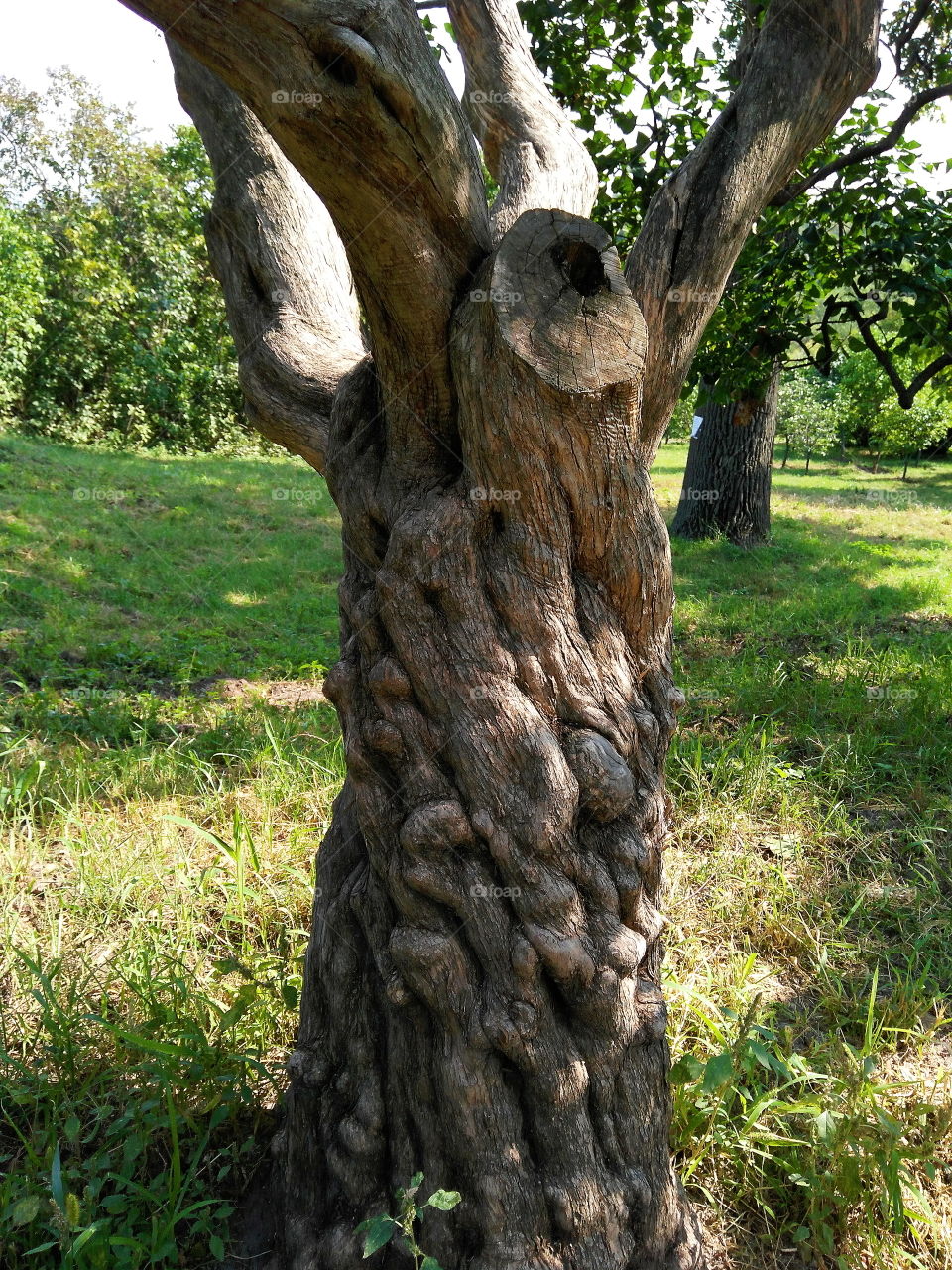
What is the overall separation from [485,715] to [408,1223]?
1.06 metres

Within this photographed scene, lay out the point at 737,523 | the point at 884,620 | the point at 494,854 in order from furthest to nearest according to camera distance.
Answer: the point at 737,523 → the point at 884,620 → the point at 494,854

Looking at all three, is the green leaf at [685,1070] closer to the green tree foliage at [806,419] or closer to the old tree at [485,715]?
the old tree at [485,715]

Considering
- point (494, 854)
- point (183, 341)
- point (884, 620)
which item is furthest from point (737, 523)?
point (183, 341)

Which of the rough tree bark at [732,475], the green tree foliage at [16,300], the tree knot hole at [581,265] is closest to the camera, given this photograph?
the tree knot hole at [581,265]

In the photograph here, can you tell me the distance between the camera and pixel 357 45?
1449mm

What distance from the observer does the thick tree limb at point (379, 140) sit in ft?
4.72

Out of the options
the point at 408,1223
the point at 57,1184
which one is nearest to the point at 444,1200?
the point at 408,1223

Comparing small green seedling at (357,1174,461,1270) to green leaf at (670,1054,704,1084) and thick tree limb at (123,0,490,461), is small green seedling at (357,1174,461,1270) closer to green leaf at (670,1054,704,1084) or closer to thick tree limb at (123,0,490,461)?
green leaf at (670,1054,704,1084)

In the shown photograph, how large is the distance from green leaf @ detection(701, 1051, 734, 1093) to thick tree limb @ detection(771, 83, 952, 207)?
3427 mm

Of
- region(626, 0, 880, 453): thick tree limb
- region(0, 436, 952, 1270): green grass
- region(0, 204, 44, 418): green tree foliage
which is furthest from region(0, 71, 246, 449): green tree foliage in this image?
region(626, 0, 880, 453): thick tree limb

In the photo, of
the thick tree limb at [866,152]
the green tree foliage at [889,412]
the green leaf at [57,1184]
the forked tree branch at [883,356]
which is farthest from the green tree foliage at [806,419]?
the green leaf at [57,1184]

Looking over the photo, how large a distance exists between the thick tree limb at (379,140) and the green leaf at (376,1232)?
1.78m

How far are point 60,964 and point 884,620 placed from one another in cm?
613

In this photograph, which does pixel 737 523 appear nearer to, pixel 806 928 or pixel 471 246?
pixel 806 928
